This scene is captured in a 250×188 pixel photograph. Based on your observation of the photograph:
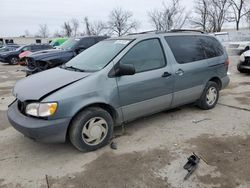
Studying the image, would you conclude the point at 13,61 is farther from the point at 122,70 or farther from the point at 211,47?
the point at 122,70

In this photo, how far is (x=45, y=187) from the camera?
2.95 meters

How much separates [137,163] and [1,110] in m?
4.11

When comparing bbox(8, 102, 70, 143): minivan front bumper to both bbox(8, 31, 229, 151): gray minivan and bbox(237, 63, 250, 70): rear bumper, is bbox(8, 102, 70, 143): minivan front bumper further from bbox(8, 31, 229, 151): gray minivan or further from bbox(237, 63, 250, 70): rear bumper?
bbox(237, 63, 250, 70): rear bumper

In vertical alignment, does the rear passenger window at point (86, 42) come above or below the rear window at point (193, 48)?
above

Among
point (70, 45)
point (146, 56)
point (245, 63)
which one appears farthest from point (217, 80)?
point (70, 45)

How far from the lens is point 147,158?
11.5 feet

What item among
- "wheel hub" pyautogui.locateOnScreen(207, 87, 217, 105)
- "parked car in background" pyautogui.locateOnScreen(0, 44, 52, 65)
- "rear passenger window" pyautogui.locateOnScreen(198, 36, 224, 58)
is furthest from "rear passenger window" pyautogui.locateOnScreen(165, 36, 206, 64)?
"parked car in background" pyautogui.locateOnScreen(0, 44, 52, 65)

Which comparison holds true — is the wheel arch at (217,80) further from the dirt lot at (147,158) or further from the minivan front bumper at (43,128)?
the minivan front bumper at (43,128)

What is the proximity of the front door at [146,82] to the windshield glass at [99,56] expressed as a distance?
9.1 inches

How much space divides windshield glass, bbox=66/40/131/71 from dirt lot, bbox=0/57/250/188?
49.9 inches

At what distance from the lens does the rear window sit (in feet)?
15.3

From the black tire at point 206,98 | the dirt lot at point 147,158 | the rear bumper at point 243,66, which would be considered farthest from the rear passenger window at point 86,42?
the black tire at point 206,98

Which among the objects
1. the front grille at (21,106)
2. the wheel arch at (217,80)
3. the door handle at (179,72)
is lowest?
the wheel arch at (217,80)

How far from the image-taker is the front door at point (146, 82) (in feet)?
12.9
